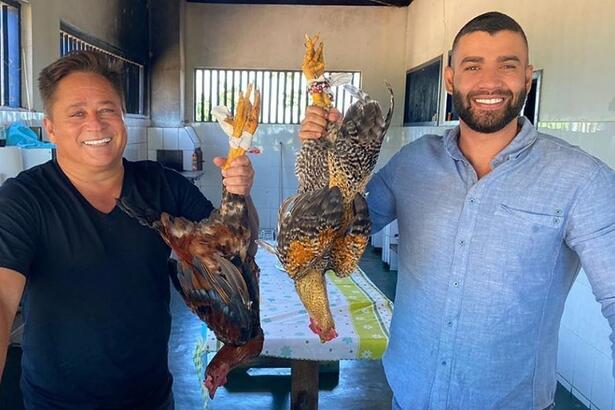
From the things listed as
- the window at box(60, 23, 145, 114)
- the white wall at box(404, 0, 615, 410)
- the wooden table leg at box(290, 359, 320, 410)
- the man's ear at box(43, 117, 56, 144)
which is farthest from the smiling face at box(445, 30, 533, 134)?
the window at box(60, 23, 145, 114)

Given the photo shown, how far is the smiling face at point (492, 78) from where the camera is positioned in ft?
4.35

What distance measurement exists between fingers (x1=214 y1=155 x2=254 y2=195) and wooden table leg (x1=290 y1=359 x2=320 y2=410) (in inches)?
61.8

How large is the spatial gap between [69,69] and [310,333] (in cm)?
156

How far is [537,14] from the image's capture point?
3678mm

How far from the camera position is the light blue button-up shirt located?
1.30m

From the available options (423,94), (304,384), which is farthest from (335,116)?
(423,94)

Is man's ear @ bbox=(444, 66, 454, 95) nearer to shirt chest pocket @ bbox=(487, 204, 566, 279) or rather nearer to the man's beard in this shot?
the man's beard

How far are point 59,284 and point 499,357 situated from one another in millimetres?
1112

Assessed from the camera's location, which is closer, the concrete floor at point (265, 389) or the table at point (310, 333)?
the table at point (310, 333)

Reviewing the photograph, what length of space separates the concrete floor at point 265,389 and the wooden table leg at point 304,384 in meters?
0.54

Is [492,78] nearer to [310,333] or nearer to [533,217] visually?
[533,217]

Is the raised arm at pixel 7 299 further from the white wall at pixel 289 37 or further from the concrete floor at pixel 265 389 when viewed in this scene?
the white wall at pixel 289 37

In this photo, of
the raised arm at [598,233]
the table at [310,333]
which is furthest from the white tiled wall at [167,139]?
the raised arm at [598,233]

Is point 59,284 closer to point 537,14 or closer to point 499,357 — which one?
point 499,357
